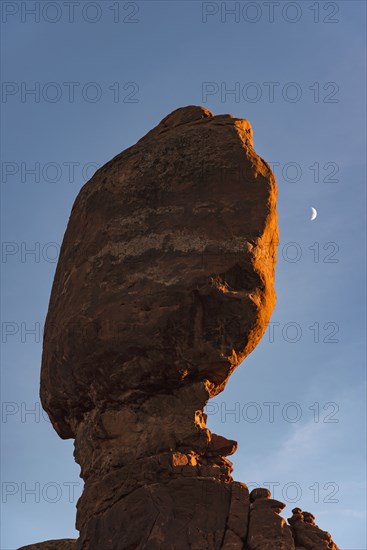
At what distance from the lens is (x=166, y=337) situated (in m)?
12.1

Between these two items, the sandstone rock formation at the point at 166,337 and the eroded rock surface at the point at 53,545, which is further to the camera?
the eroded rock surface at the point at 53,545

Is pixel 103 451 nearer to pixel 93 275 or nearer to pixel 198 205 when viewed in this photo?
pixel 93 275

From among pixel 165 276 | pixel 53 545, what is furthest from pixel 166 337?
pixel 53 545

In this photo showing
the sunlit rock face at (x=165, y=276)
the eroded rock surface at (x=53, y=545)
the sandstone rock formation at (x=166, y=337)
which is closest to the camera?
the sandstone rock formation at (x=166, y=337)

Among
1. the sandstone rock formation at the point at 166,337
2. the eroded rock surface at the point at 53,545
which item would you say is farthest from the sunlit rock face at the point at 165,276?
the eroded rock surface at the point at 53,545

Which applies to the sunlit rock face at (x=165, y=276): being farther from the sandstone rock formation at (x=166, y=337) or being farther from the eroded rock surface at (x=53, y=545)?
the eroded rock surface at (x=53, y=545)

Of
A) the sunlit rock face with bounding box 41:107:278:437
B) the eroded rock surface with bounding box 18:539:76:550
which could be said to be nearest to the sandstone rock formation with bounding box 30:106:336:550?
the sunlit rock face with bounding box 41:107:278:437

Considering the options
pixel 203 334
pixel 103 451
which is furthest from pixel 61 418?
pixel 203 334

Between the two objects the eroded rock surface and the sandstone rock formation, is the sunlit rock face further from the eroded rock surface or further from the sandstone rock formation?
the eroded rock surface

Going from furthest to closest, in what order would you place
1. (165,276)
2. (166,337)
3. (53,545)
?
(53,545) → (165,276) → (166,337)

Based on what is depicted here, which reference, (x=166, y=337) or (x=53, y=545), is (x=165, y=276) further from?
(x=53, y=545)

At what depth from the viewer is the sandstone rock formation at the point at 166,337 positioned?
1148cm

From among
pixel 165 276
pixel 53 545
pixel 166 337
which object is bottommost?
pixel 53 545

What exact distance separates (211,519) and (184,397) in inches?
59.0
